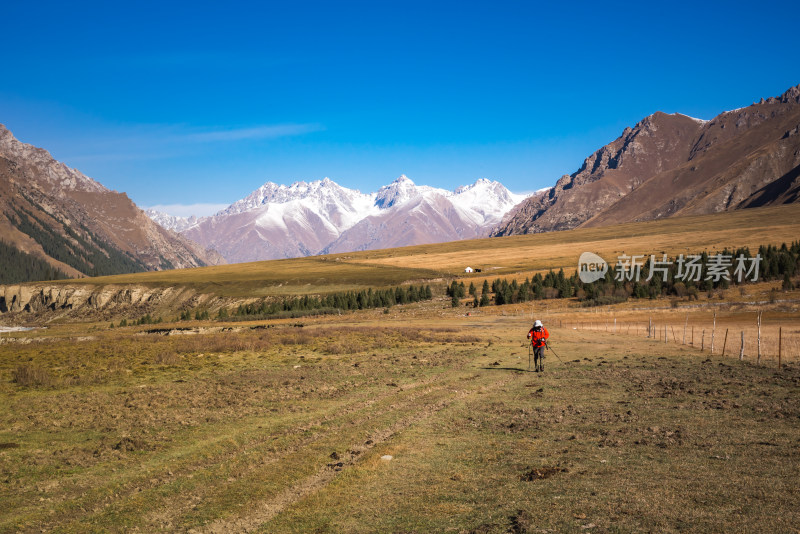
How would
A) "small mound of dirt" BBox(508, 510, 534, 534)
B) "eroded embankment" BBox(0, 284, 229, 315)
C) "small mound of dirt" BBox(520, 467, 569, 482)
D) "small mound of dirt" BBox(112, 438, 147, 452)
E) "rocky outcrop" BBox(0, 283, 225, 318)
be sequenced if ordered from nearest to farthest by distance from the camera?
"small mound of dirt" BBox(508, 510, 534, 534)
"small mound of dirt" BBox(520, 467, 569, 482)
"small mound of dirt" BBox(112, 438, 147, 452)
"rocky outcrop" BBox(0, 283, 225, 318)
"eroded embankment" BBox(0, 284, 229, 315)

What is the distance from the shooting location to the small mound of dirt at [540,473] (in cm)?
1191

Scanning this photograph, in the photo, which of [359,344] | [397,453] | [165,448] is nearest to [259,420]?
[165,448]

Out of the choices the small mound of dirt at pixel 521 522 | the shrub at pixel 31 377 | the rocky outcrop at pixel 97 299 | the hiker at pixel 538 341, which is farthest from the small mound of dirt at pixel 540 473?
the rocky outcrop at pixel 97 299

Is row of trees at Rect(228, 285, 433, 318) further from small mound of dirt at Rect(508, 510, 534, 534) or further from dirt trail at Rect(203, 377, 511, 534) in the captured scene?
small mound of dirt at Rect(508, 510, 534, 534)

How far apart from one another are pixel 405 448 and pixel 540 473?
13.0ft

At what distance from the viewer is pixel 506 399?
2125cm

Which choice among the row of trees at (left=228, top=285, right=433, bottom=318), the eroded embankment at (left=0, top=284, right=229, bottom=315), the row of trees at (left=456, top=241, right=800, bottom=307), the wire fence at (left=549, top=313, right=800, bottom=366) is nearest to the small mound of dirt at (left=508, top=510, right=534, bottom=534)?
the wire fence at (left=549, top=313, right=800, bottom=366)

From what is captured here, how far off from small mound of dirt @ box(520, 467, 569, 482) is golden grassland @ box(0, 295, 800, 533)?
5 centimetres

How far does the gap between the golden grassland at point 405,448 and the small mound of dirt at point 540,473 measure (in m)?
0.05

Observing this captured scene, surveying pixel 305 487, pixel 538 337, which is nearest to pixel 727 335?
pixel 538 337

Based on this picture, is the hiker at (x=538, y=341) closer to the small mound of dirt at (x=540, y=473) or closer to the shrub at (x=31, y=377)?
the small mound of dirt at (x=540, y=473)

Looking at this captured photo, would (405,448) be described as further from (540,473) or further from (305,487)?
(540,473)

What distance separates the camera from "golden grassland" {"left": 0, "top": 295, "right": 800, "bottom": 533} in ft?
33.3

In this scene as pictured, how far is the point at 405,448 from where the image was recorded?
48.6 feet
